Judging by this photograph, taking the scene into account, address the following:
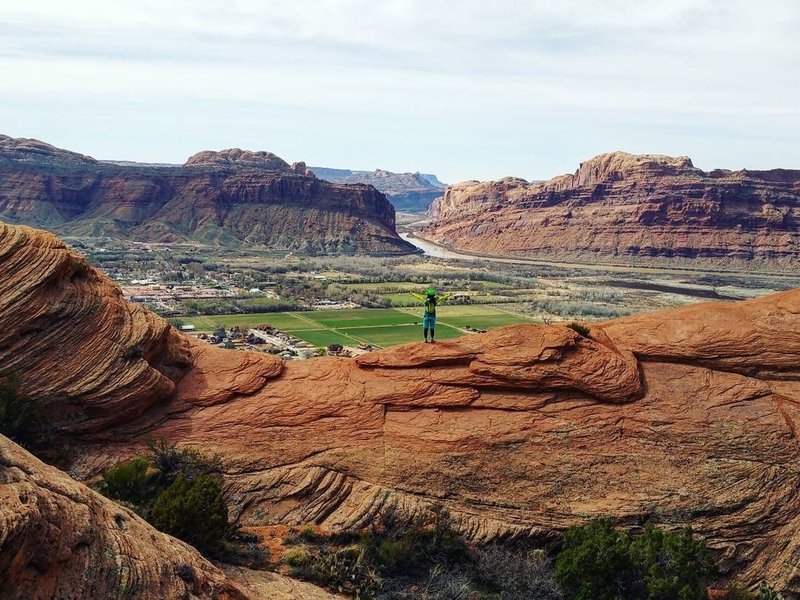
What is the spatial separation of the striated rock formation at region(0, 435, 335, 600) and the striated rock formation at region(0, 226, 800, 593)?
20.9 feet

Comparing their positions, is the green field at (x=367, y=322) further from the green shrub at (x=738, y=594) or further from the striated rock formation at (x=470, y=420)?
the green shrub at (x=738, y=594)

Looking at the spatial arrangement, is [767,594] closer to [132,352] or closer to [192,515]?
[192,515]

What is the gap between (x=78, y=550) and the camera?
1305cm

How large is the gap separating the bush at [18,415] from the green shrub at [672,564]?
57.9 ft

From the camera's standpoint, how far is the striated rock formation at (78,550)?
1186 cm

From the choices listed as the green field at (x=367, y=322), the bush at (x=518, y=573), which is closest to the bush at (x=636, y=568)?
the bush at (x=518, y=573)

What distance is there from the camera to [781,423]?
23.7 m

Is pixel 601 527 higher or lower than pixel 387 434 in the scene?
lower

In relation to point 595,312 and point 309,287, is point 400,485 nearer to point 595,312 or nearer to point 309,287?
point 595,312

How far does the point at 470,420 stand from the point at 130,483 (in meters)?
10.7

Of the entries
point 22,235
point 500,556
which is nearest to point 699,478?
→ point 500,556

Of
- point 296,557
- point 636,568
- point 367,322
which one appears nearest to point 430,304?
point 296,557

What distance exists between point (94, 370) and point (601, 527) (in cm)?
1631

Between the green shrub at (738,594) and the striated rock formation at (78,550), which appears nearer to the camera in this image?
the striated rock formation at (78,550)
